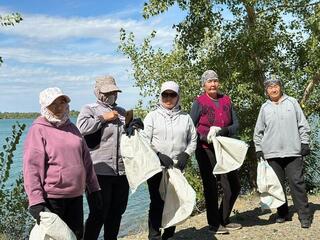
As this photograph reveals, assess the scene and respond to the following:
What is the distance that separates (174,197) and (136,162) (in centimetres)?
69

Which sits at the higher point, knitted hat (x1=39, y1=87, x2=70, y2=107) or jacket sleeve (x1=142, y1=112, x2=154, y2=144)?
knitted hat (x1=39, y1=87, x2=70, y2=107)

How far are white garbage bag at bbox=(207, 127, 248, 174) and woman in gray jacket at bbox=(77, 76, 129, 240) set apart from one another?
1264mm

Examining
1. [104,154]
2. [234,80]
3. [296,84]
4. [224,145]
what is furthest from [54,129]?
[296,84]

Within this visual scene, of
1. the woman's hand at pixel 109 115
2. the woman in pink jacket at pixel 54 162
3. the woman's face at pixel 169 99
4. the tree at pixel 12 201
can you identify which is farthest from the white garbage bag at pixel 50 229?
the tree at pixel 12 201

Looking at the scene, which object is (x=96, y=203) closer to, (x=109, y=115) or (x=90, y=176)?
(x=90, y=176)

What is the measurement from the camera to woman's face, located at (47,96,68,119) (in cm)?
453

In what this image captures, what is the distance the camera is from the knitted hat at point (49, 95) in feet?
14.7

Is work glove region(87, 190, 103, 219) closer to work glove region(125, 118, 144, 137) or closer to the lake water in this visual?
work glove region(125, 118, 144, 137)

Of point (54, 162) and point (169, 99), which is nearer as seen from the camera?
point (54, 162)

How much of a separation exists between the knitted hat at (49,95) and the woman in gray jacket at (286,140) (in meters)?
3.38

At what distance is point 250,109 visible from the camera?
10766 millimetres

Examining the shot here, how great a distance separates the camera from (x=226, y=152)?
21.2 feet

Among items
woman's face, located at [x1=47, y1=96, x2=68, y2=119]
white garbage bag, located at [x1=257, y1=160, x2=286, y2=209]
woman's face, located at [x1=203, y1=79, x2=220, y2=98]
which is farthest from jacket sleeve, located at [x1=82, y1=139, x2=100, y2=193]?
white garbage bag, located at [x1=257, y1=160, x2=286, y2=209]

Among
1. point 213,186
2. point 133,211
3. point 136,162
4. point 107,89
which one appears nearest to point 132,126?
point 136,162
